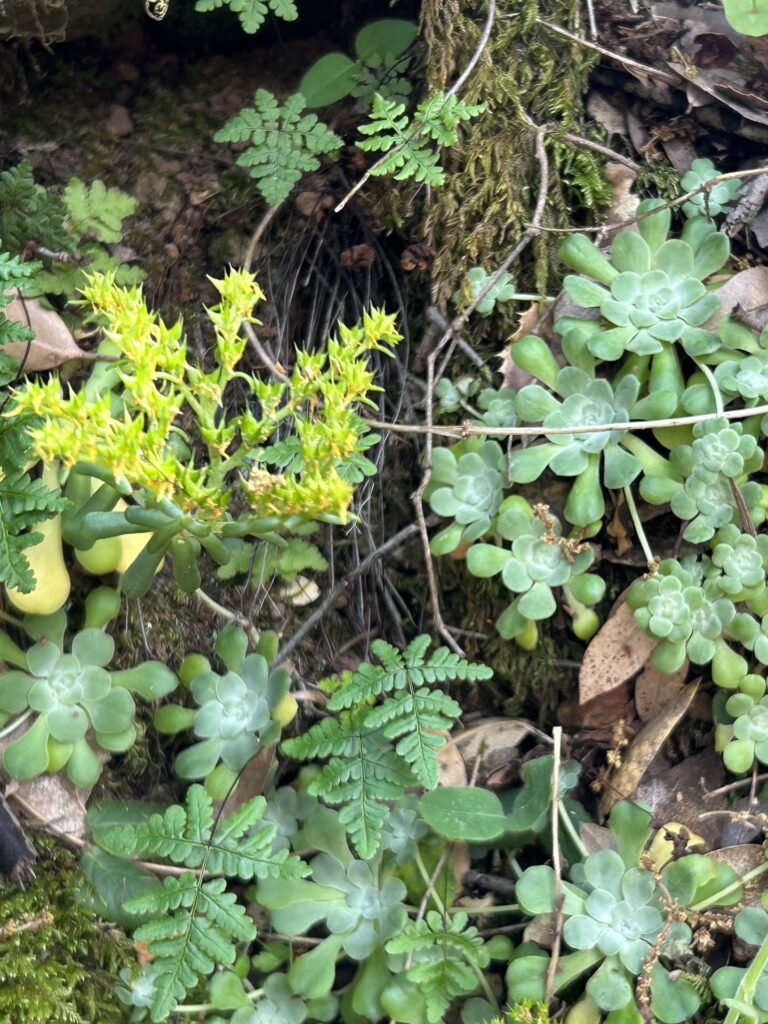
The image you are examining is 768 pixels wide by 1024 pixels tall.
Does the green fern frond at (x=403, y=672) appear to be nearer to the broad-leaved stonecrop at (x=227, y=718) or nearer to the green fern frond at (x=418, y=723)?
the green fern frond at (x=418, y=723)

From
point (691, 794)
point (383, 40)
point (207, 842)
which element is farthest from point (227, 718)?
point (383, 40)

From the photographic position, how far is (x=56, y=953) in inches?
70.7

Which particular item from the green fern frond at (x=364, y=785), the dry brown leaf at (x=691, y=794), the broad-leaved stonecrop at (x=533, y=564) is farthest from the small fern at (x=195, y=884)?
the dry brown leaf at (x=691, y=794)

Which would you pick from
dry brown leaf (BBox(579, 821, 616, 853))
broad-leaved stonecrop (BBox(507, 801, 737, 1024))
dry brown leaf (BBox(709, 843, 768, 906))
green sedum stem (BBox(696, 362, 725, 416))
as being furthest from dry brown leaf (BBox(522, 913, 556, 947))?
green sedum stem (BBox(696, 362, 725, 416))

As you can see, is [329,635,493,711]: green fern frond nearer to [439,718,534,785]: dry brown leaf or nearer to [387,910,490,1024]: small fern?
[439,718,534,785]: dry brown leaf

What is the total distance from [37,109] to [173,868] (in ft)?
6.80

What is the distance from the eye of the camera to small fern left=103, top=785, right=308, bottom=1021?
162 cm

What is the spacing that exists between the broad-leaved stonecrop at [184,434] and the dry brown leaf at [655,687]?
83 centimetres

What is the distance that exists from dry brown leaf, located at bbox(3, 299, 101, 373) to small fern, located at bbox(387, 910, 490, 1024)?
1.46 meters

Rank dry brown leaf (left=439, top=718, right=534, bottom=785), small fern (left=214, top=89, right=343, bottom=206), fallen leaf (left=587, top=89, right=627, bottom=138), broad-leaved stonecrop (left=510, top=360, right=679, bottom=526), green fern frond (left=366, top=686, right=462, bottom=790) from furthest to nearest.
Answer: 1. fallen leaf (left=587, top=89, right=627, bottom=138)
2. small fern (left=214, top=89, right=343, bottom=206)
3. dry brown leaf (left=439, top=718, right=534, bottom=785)
4. broad-leaved stonecrop (left=510, top=360, right=679, bottom=526)
5. green fern frond (left=366, top=686, right=462, bottom=790)

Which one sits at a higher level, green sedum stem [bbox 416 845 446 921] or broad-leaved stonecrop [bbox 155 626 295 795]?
broad-leaved stonecrop [bbox 155 626 295 795]

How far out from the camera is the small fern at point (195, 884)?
162 cm

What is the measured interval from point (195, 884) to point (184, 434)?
87 cm

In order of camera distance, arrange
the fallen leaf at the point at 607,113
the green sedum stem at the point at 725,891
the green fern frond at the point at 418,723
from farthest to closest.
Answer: the fallen leaf at the point at 607,113 → the green sedum stem at the point at 725,891 → the green fern frond at the point at 418,723
